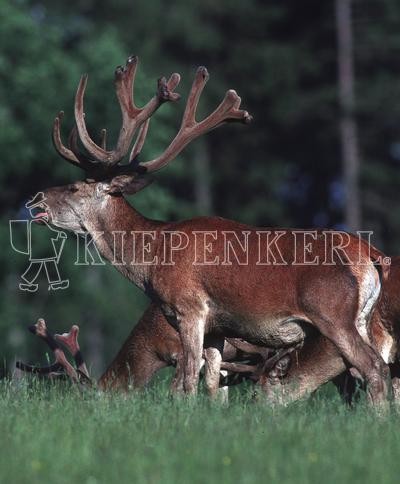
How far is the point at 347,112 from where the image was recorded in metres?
36.5

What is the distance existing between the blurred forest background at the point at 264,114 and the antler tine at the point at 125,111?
17.7 metres

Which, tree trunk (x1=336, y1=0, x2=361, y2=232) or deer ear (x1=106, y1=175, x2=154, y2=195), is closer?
deer ear (x1=106, y1=175, x2=154, y2=195)

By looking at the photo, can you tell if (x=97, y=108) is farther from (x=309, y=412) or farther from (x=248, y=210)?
(x=309, y=412)

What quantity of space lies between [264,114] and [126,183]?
95.5ft

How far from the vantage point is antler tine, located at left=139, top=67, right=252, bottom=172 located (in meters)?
11.0

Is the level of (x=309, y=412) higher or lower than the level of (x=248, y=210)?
lower

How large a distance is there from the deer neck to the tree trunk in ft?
81.1

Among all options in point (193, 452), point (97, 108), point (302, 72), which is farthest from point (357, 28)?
point (193, 452)

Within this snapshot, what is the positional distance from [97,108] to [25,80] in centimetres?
151

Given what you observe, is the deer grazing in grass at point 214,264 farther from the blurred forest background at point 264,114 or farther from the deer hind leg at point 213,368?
the blurred forest background at point 264,114

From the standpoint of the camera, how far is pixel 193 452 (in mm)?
7363

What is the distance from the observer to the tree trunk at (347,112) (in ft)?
116

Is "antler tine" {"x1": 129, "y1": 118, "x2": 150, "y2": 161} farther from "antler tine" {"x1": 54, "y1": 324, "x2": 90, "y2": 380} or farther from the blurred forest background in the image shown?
the blurred forest background

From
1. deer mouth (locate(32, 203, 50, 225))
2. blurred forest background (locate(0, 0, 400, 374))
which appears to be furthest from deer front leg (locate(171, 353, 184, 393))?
blurred forest background (locate(0, 0, 400, 374))
